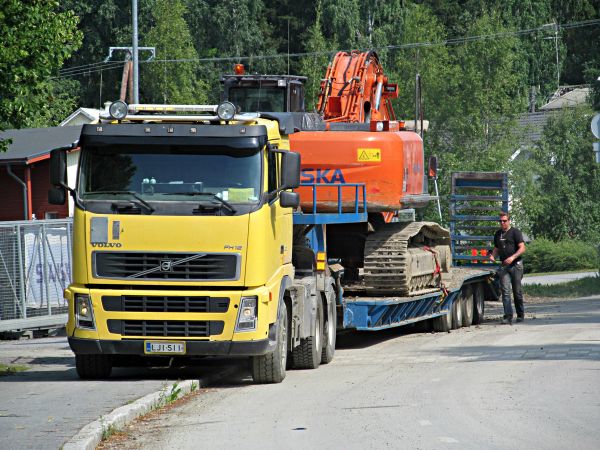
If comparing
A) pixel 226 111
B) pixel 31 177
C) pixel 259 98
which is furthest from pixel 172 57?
pixel 226 111

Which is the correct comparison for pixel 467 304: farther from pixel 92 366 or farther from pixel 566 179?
pixel 566 179

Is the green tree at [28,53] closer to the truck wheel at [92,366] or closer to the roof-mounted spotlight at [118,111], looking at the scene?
the roof-mounted spotlight at [118,111]

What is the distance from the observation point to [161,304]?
14336mm

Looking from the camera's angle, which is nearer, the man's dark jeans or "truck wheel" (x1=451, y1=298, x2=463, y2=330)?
"truck wheel" (x1=451, y1=298, x2=463, y2=330)

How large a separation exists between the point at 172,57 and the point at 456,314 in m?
49.9

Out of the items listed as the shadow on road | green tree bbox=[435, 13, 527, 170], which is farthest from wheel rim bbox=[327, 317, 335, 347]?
green tree bbox=[435, 13, 527, 170]

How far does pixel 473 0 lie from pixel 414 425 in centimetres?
7326

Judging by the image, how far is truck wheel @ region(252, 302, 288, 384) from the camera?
14.8m

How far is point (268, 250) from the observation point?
14602 millimetres

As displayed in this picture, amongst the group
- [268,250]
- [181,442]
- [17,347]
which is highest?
[268,250]

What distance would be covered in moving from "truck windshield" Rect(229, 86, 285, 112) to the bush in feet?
98.9

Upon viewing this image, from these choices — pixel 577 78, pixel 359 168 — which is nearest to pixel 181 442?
pixel 359 168

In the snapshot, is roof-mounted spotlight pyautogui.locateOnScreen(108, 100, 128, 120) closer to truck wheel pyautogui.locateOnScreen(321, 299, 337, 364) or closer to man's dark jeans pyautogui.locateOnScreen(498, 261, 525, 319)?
truck wheel pyautogui.locateOnScreen(321, 299, 337, 364)

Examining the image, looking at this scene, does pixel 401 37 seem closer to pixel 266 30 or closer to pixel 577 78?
pixel 266 30
